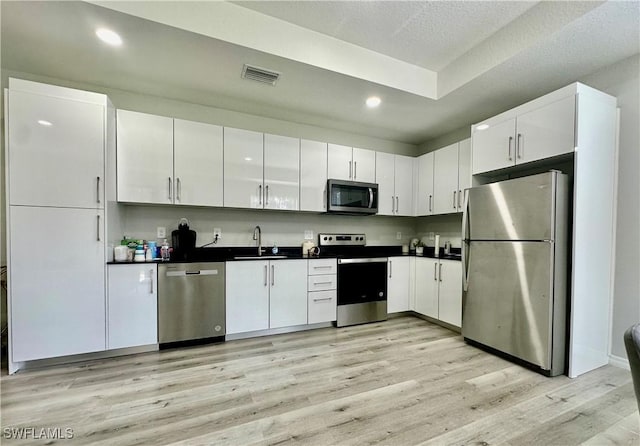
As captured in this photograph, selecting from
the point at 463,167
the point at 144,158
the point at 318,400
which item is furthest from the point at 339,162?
the point at 318,400

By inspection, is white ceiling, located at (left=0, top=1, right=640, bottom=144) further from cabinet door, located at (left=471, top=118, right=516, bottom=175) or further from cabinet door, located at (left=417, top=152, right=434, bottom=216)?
cabinet door, located at (left=417, top=152, right=434, bottom=216)

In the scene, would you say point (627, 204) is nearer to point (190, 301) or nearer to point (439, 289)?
point (439, 289)

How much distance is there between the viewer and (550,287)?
2.20 m

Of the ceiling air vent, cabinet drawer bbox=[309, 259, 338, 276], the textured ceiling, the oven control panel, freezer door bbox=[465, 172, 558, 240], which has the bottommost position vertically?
cabinet drawer bbox=[309, 259, 338, 276]

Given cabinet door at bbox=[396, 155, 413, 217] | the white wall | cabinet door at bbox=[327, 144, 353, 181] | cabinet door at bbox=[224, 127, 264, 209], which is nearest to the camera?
the white wall

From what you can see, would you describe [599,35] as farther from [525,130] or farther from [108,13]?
[108,13]

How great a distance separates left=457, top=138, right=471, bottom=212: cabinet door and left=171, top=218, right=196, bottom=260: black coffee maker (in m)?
3.16

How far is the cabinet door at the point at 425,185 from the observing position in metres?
3.89

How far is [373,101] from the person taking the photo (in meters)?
3.04

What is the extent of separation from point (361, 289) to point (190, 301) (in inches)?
77.1

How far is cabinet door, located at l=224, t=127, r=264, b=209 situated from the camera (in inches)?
121

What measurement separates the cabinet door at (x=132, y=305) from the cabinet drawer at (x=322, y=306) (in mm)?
1584

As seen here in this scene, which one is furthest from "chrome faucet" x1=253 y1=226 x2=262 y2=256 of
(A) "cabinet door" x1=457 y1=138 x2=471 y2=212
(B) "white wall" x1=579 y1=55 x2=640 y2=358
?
(B) "white wall" x1=579 y1=55 x2=640 y2=358

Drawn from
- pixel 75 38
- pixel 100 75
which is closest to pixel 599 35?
pixel 75 38
